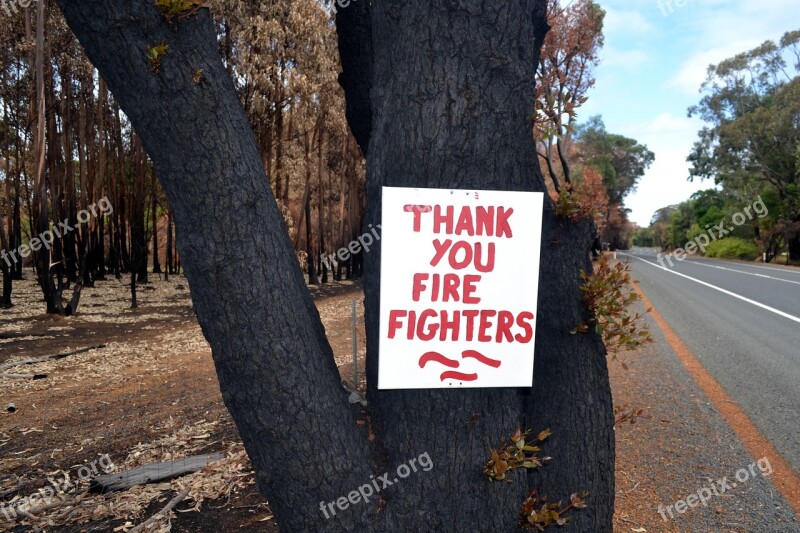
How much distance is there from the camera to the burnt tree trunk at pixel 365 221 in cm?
186

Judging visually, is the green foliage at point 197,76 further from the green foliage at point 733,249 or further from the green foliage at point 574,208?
the green foliage at point 733,249

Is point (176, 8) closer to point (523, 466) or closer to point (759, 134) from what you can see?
point (523, 466)

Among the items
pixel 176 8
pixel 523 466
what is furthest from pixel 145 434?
pixel 176 8

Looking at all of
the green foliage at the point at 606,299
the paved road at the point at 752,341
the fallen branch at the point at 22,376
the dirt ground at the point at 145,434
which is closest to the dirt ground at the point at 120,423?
the dirt ground at the point at 145,434

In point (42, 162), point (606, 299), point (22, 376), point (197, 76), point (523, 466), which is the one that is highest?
point (42, 162)

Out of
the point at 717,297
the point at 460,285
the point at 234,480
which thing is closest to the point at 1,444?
the point at 234,480

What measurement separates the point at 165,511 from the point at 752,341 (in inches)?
354

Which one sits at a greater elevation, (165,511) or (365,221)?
(365,221)

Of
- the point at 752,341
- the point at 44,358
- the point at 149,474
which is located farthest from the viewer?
the point at 752,341

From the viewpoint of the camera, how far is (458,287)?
2000 mm

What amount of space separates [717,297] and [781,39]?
32820 mm

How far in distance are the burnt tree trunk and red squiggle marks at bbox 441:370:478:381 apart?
0.05m

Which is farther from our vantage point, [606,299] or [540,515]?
[606,299]

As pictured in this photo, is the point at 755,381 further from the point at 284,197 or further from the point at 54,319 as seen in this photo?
the point at 284,197
